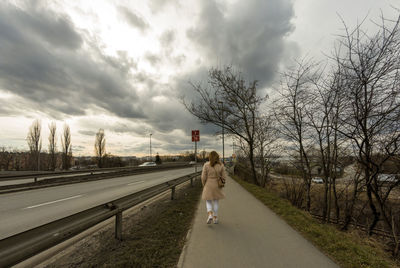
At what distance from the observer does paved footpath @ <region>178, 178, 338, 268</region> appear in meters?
2.83

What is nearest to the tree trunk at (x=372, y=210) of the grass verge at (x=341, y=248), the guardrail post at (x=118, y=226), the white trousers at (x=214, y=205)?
the grass verge at (x=341, y=248)

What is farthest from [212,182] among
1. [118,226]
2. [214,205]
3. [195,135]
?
[195,135]

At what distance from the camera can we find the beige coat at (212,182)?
480 centimetres

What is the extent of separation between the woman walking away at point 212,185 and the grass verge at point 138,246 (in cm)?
71

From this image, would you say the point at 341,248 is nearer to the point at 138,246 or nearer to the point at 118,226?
the point at 138,246

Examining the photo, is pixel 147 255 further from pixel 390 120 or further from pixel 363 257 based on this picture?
pixel 390 120

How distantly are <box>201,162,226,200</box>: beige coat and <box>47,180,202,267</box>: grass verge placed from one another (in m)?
0.92

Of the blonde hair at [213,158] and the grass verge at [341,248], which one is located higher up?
the blonde hair at [213,158]

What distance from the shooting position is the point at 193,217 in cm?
524

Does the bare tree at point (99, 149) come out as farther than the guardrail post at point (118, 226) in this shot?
Yes

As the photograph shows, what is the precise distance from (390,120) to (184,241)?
6227mm

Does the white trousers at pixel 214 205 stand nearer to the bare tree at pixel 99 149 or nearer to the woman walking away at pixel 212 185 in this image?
the woman walking away at pixel 212 185

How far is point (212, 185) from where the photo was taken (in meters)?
4.91

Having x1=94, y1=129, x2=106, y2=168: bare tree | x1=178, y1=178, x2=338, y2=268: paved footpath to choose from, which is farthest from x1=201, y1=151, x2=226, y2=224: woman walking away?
x1=94, y1=129, x2=106, y2=168: bare tree
